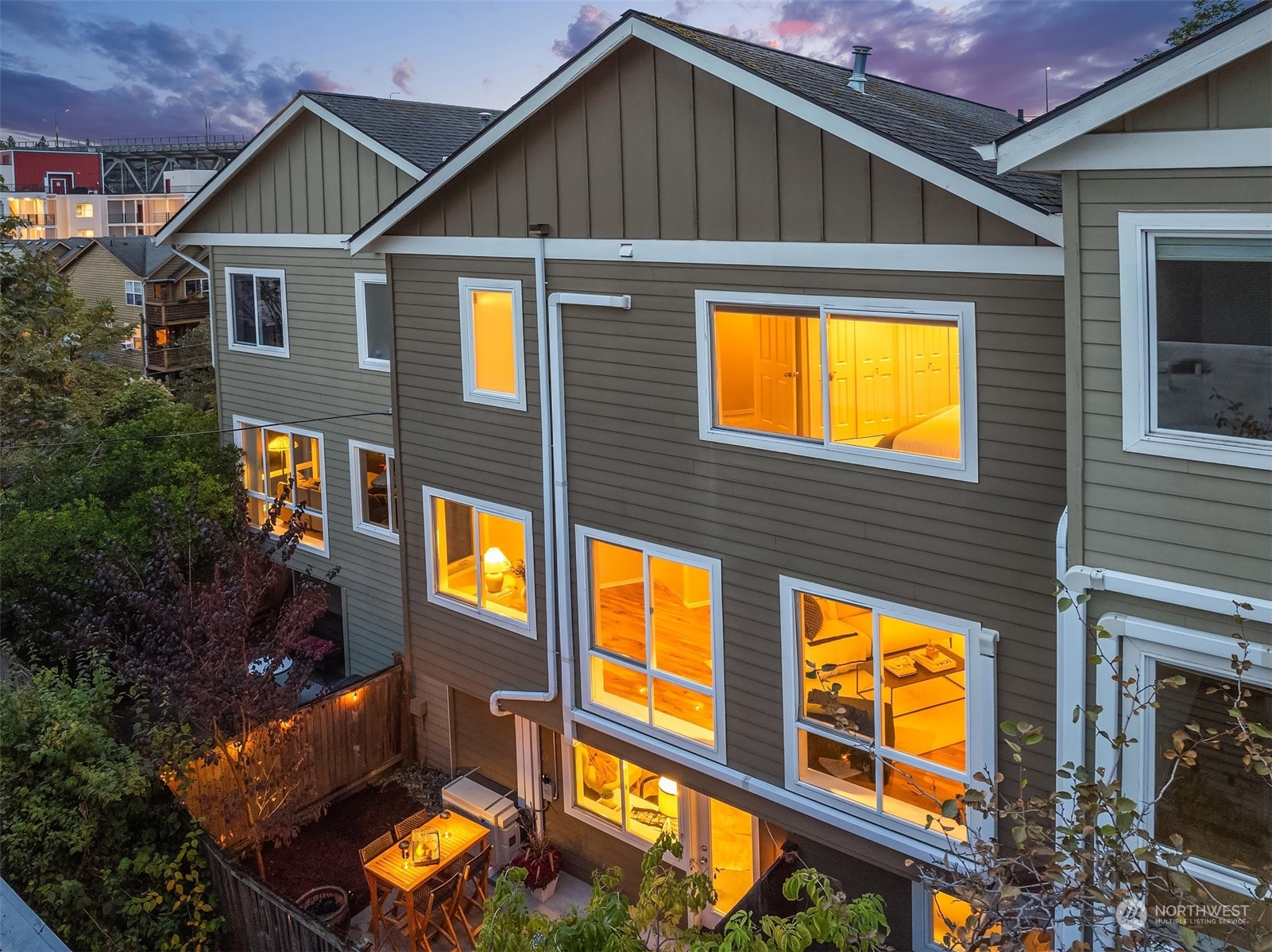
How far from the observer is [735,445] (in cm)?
901

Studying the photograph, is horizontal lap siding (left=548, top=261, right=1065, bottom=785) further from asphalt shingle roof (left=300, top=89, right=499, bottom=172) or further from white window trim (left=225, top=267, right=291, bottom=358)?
white window trim (left=225, top=267, right=291, bottom=358)

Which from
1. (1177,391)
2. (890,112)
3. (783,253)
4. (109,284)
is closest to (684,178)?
(783,253)

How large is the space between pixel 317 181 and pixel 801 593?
995 centimetres

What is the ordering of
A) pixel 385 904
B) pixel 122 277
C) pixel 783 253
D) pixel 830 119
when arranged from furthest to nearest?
pixel 122 277, pixel 385 904, pixel 783 253, pixel 830 119

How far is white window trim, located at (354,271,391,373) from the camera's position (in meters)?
14.3

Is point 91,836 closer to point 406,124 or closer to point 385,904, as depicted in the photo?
point 385,904

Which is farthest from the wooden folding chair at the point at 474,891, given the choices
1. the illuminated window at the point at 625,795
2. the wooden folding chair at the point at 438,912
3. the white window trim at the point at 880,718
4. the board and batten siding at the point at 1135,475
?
the board and batten siding at the point at 1135,475

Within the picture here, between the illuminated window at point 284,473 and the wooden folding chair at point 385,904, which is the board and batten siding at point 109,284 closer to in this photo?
the illuminated window at point 284,473

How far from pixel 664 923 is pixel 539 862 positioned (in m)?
6.47

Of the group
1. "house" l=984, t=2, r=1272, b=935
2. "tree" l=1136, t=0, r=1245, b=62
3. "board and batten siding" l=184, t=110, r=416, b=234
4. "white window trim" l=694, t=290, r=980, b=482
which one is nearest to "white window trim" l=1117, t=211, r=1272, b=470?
"house" l=984, t=2, r=1272, b=935

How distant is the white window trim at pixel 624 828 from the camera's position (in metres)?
10.6

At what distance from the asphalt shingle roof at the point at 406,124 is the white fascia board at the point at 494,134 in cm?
171

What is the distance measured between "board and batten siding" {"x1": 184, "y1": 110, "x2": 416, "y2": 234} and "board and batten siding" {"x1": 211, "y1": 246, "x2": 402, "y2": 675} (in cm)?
43

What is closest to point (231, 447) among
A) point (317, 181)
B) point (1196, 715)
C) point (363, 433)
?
point (363, 433)
